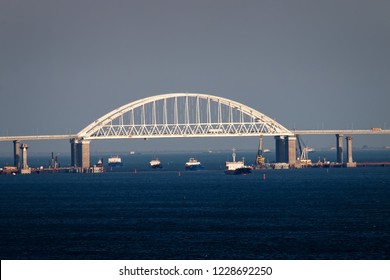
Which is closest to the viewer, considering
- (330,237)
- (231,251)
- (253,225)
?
(231,251)

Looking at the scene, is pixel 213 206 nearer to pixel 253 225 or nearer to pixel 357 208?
pixel 357 208

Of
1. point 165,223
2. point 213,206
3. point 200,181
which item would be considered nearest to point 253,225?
point 165,223

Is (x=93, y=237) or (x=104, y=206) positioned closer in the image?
(x=93, y=237)
